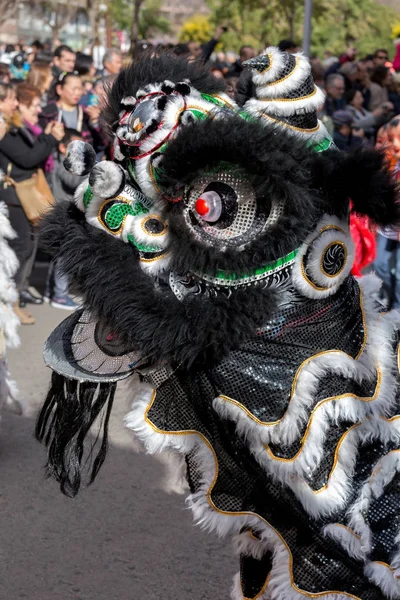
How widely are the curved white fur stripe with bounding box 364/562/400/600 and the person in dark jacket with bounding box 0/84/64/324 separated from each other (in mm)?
4933

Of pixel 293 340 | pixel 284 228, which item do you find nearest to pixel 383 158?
pixel 284 228

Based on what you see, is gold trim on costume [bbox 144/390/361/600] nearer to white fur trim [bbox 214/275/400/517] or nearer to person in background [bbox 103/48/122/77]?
white fur trim [bbox 214/275/400/517]

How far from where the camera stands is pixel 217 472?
7.22 ft

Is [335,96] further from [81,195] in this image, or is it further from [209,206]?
[209,206]

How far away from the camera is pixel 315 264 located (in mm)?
2092

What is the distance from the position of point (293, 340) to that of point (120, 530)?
6.18 ft

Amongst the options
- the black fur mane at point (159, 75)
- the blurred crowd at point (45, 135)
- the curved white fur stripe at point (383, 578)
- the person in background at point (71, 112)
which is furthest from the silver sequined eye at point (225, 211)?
the person in background at point (71, 112)

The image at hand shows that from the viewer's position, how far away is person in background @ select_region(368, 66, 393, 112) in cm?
1239

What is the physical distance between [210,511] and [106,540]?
1.50 meters

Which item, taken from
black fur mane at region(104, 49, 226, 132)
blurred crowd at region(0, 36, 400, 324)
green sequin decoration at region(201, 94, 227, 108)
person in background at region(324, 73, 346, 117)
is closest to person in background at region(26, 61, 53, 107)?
blurred crowd at region(0, 36, 400, 324)

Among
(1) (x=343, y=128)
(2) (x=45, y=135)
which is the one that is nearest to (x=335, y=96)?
(1) (x=343, y=128)

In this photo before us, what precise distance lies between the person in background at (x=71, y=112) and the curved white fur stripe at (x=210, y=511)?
5639 millimetres

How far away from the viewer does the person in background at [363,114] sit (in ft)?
36.8

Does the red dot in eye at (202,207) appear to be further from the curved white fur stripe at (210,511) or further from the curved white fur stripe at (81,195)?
the curved white fur stripe at (210,511)
